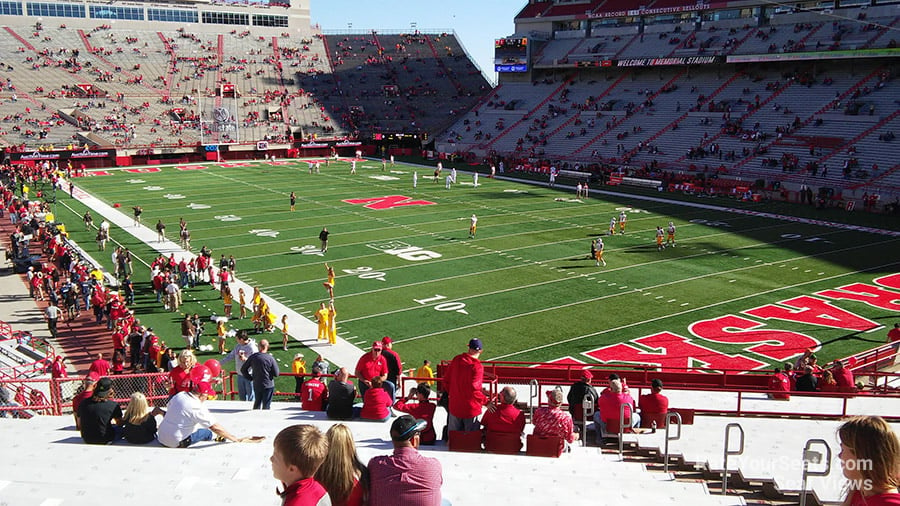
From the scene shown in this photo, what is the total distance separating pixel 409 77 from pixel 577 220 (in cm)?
4784

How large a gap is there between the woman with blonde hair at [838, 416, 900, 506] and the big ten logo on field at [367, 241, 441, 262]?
2157cm

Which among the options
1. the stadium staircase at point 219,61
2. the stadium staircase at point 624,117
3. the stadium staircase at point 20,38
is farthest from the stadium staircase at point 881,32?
the stadium staircase at point 20,38

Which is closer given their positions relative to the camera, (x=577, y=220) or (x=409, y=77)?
(x=577, y=220)

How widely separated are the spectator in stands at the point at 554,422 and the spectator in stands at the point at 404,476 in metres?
3.20

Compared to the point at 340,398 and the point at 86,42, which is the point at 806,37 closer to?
the point at 340,398

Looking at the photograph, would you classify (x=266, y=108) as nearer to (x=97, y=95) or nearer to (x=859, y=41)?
(x=97, y=95)

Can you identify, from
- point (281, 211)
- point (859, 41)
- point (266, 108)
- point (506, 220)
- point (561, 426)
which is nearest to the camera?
point (561, 426)

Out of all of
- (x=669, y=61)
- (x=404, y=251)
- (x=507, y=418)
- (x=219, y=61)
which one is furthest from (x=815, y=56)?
(x=219, y=61)

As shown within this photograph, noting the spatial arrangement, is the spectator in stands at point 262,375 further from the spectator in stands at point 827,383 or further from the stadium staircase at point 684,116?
the stadium staircase at point 684,116

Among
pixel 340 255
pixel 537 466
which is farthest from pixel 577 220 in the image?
pixel 537 466

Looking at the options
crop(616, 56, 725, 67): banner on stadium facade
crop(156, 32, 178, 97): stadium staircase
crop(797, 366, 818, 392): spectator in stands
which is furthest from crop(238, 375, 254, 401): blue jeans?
crop(156, 32, 178, 97): stadium staircase

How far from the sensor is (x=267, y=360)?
954 centimetres

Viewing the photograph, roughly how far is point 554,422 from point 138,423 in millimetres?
4012

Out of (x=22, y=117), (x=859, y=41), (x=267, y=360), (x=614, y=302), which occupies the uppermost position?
(x=859, y=41)
